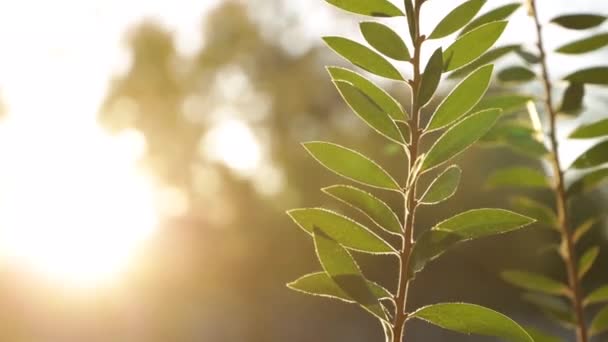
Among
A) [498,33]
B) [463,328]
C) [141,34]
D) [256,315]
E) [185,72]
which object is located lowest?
[256,315]

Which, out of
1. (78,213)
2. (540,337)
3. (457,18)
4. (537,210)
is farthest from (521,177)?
(78,213)

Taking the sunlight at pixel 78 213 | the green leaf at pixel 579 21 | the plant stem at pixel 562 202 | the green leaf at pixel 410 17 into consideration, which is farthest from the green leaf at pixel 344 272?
the sunlight at pixel 78 213

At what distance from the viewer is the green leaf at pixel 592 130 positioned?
1.72 feet

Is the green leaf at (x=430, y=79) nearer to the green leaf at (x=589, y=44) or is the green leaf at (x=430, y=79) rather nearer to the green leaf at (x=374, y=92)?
the green leaf at (x=374, y=92)

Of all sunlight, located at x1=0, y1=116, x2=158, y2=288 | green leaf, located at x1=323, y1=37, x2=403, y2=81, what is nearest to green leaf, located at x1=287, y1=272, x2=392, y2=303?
green leaf, located at x1=323, y1=37, x2=403, y2=81

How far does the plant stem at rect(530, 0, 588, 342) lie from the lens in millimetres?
493

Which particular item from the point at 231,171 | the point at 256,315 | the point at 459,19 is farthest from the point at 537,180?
the point at 256,315

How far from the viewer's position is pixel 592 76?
1.71 ft

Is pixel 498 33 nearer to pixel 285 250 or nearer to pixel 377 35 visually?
pixel 377 35

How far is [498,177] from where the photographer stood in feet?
2.10

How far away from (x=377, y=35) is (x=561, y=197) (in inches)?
8.6

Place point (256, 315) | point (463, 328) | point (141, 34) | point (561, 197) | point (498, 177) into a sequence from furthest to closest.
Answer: point (256, 315) < point (141, 34) < point (498, 177) < point (561, 197) < point (463, 328)

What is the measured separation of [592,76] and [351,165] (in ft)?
0.84

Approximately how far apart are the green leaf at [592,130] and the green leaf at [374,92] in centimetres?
22
